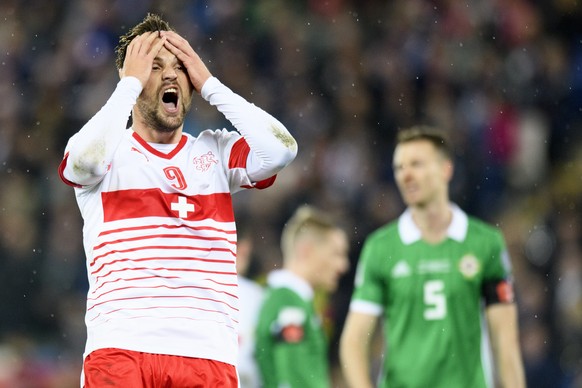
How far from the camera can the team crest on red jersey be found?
4.49 metres

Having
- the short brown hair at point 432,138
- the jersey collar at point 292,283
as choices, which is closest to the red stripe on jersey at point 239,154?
the short brown hair at point 432,138

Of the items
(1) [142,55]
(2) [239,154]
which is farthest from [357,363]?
(1) [142,55]

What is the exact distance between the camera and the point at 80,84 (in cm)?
1267

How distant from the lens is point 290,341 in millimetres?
7859

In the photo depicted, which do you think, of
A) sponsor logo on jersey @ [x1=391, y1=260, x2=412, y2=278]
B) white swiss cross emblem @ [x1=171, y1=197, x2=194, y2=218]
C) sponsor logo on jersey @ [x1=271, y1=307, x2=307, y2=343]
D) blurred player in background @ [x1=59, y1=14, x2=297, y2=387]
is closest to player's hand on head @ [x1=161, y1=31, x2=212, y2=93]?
blurred player in background @ [x1=59, y1=14, x2=297, y2=387]

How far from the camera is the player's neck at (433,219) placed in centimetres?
716

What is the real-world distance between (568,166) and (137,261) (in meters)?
8.70

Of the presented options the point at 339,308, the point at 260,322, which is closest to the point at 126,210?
the point at 260,322

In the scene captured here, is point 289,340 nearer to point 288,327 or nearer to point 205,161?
point 288,327

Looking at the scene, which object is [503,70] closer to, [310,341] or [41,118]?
[41,118]

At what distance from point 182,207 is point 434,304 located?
2.84 metres

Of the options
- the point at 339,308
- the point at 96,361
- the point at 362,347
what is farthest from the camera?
the point at 339,308

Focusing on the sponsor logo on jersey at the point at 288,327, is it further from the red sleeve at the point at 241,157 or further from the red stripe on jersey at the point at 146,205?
the red stripe on jersey at the point at 146,205

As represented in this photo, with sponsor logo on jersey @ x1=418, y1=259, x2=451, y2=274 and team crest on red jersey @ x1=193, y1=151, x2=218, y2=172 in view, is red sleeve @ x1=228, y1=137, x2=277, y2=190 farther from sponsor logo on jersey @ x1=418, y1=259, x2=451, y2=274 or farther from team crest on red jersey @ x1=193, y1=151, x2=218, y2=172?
sponsor logo on jersey @ x1=418, y1=259, x2=451, y2=274
